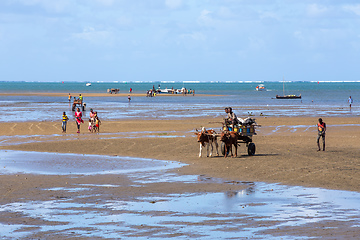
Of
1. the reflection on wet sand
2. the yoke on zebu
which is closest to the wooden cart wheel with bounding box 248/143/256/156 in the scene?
the yoke on zebu

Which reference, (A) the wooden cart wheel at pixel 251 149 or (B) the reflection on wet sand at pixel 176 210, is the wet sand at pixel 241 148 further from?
(B) the reflection on wet sand at pixel 176 210

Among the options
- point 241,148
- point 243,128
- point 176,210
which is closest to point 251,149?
point 243,128

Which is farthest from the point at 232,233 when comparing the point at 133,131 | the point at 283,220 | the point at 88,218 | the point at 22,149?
the point at 133,131

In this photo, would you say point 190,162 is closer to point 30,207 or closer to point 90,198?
point 90,198

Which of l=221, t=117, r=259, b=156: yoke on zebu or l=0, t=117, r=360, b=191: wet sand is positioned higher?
l=221, t=117, r=259, b=156: yoke on zebu

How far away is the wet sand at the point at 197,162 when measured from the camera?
14773 mm

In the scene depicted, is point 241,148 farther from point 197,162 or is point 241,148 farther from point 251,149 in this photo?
point 197,162

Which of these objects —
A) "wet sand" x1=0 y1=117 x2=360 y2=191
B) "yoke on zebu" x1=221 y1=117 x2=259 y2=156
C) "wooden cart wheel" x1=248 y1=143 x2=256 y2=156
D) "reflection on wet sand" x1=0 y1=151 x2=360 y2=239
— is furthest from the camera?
"wooden cart wheel" x1=248 y1=143 x2=256 y2=156

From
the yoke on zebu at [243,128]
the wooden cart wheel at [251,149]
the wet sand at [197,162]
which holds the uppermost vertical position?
the yoke on zebu at [243,128]

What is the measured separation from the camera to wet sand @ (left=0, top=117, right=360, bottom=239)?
14.8 metres

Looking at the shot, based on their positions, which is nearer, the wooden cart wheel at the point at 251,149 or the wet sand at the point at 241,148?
the wet sand at the point at 241,148

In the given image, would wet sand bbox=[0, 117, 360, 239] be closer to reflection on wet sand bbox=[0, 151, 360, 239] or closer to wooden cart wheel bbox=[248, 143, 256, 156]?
reflection on wet sand bbox=[0, 151, 360, 239]

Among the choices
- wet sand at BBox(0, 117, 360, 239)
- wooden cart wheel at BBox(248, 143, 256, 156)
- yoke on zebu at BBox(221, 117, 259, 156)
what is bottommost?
wet sand at BBox(0, 117, 360, 239)

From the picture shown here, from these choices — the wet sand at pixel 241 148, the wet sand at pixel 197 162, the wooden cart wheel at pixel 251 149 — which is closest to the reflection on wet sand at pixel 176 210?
the wet sand at pixel 197 162
